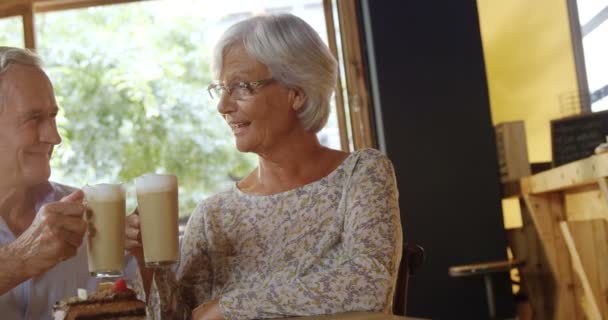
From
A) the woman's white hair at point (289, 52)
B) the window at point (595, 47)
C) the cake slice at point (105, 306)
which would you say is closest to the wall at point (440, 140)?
the window at point (595, 47)

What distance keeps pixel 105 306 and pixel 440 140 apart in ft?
10.5

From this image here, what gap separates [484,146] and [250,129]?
255 centimetres

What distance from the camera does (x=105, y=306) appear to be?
1530mm

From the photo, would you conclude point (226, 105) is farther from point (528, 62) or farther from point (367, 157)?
point (528, 62)

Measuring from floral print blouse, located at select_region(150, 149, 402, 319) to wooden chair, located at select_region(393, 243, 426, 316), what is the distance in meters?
0.16

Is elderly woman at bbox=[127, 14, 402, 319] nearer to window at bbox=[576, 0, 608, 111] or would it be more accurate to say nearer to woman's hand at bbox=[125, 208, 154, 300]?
woman's hand at bbox=[125, 208, 154, 300]

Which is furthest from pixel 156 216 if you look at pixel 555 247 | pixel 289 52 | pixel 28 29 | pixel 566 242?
pixel 28 29

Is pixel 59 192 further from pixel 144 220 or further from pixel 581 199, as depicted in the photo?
pixel 581 199

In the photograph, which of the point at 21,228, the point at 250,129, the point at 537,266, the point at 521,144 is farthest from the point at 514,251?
the point at 21,228

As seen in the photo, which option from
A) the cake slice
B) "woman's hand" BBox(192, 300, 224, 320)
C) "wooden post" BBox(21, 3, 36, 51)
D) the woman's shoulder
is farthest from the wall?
the cake slice

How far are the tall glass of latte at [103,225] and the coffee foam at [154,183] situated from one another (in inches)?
1.7

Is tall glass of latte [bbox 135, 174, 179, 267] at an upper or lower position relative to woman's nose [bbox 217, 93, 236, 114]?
lower

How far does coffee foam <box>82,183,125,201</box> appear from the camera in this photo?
1674 millimetres

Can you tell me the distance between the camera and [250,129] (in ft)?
7.26
